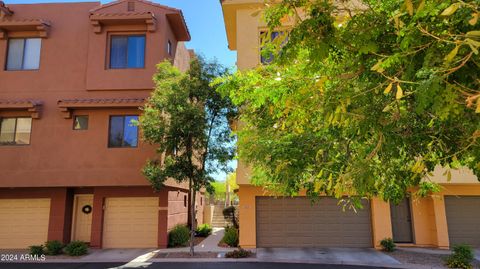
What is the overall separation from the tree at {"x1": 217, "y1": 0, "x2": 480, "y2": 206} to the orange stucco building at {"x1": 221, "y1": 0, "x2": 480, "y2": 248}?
11394mm

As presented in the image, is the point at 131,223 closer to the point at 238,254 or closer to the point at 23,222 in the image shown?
the point at 23,222

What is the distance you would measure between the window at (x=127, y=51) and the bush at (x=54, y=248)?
8.46 metres

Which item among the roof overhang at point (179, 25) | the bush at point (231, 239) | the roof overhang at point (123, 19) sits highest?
the roof overhang at point (179, 25)

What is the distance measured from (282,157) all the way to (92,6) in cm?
1624

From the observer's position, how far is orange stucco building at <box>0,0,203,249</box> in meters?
15.9

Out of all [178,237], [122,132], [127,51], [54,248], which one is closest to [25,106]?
[122,132]

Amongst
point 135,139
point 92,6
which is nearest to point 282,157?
point 135,139

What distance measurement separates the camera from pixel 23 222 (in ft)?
55.8

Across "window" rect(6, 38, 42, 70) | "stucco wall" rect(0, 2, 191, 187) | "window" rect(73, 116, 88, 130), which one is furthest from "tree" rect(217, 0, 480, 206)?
"window" rect(6, 38, 42, 70)

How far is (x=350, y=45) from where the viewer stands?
10.7 feet

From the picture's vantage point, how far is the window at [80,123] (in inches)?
644

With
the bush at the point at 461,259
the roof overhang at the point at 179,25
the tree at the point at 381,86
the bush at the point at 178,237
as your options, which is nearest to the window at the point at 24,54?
the roof overhang at the point at 179,25

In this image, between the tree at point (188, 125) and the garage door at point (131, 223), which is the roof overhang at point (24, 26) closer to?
the tree at point (188, 125)

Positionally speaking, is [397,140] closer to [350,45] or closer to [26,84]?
[350,45]
